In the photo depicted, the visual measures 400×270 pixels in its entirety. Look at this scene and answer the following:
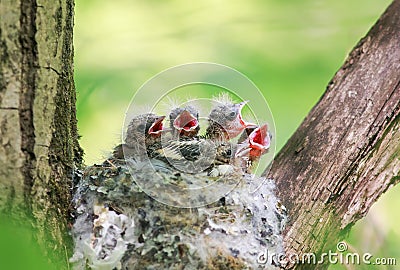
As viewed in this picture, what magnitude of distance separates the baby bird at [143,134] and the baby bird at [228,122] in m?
0.19

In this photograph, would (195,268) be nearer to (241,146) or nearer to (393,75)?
(241,146)

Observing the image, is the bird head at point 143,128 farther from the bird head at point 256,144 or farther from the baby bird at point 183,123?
the bird head at point 256,144

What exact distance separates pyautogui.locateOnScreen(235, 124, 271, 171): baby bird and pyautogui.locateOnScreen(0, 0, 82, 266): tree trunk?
799 mm

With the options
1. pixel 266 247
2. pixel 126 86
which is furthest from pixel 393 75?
pixel 126 86

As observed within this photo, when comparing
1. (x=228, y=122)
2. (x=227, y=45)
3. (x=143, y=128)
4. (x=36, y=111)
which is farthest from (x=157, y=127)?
(x=227, y=45)

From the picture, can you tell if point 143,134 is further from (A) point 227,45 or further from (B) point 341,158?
(A) point 227,45

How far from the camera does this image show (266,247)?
1476 millimetres

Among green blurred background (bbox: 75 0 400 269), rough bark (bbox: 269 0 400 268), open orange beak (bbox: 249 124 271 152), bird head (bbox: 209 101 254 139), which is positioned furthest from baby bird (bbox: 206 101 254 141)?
green blurred background (bbox: 75 0 400 269)

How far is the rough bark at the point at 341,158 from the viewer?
59.2 inches

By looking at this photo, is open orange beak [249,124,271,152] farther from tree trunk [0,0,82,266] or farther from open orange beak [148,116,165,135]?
tree trunk [0,0,82,266]

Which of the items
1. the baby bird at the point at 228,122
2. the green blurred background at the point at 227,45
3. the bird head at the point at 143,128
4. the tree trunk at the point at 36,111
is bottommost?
the tree trunk at the point at 36,111

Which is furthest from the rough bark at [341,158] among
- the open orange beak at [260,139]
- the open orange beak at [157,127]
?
the open orange beak at [157,127]

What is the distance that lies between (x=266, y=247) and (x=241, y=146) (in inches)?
20.4

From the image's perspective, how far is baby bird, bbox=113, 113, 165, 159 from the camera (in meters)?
1.90
